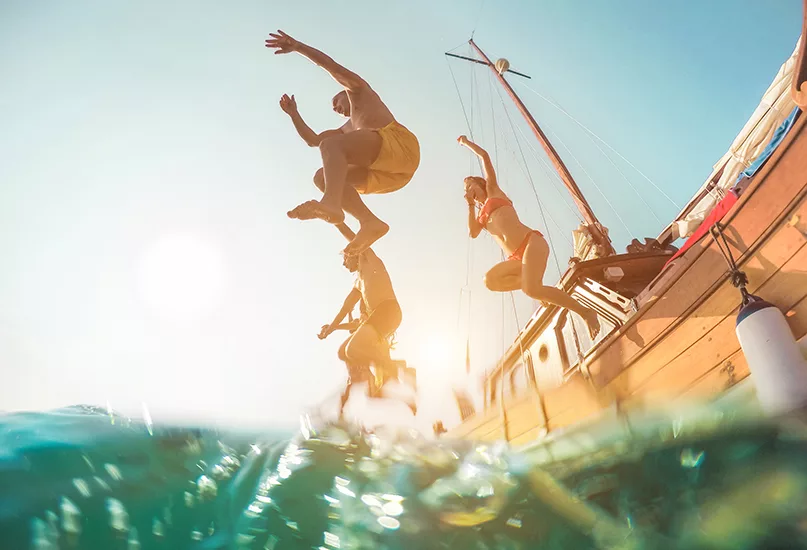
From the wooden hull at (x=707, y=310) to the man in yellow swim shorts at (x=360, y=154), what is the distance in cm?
183

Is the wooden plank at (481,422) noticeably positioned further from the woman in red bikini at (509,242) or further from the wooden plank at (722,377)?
the wooden plank at (722,377)

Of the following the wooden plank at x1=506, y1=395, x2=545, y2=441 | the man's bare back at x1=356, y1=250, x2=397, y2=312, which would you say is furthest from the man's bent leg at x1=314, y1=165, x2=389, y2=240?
the wooden plank at x1=506, y1=395, x2=545, y2=441

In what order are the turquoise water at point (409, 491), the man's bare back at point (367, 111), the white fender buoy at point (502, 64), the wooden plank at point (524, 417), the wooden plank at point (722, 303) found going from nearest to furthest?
the turquoise water at point (409, 491) → the wooden plank at point (722, 303) → the man's bare back at point (367, 111) → the wooden plank at point (524, 417) → the white fender buoy at point (502, 64)

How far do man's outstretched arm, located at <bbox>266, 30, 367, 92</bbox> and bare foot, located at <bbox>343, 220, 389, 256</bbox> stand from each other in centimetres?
94

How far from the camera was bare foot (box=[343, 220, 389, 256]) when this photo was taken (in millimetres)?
2502

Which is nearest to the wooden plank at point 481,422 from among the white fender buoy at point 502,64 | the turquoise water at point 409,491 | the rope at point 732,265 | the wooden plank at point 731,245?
the wooden plank at point 731,245

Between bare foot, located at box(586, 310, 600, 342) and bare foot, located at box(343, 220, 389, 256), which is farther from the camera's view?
bare foot, located at box(586, 310, 600, 342)

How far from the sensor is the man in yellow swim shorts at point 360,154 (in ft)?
8.02

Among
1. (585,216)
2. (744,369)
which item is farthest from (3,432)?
(585,216)

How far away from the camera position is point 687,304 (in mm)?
2936

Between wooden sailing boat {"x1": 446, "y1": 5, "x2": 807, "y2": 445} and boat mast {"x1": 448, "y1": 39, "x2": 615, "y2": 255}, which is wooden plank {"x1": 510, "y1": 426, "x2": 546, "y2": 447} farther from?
boat mast {"x1": 448, "y1": 39, "x2": 615, "y2": 255}

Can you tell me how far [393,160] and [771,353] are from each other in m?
2.11

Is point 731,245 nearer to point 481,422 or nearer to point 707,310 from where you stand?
point 707,310

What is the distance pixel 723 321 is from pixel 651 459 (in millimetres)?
2139
